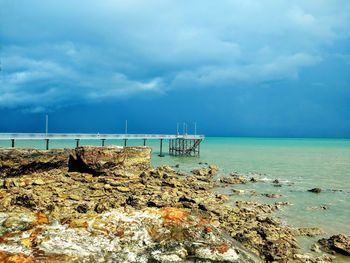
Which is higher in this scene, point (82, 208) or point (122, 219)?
point (122, 219)

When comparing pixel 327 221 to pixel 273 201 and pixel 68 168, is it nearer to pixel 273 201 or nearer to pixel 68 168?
pixel 273 201

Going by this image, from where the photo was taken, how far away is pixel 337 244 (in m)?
12.3

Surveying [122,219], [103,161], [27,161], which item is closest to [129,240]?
[122,219]

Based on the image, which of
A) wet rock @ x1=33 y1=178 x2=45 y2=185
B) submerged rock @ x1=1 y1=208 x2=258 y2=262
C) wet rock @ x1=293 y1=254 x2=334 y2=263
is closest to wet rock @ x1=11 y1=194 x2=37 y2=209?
wet rock @ x1=33 y1=178 x2=45 y2=185

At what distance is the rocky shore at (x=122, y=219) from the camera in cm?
636

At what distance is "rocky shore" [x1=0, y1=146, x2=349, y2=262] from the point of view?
636 cm

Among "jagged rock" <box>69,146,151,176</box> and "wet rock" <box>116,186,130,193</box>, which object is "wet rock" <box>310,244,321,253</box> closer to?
"wet rock" <box>116,186,130,193</box>

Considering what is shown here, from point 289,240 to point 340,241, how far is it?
1797 millimetres

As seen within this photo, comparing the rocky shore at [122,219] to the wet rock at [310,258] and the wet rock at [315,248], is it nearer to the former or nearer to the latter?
the wet rock at [310,258]

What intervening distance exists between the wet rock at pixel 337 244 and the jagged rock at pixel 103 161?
14501mm

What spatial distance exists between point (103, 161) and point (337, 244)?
17104mm

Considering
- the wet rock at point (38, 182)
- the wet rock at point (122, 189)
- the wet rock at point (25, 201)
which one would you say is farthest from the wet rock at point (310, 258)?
the wet rock at point (38, 182)

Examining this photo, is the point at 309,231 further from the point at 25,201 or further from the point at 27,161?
the point at 27,161

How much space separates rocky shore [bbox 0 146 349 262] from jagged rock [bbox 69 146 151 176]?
7 centimetres
